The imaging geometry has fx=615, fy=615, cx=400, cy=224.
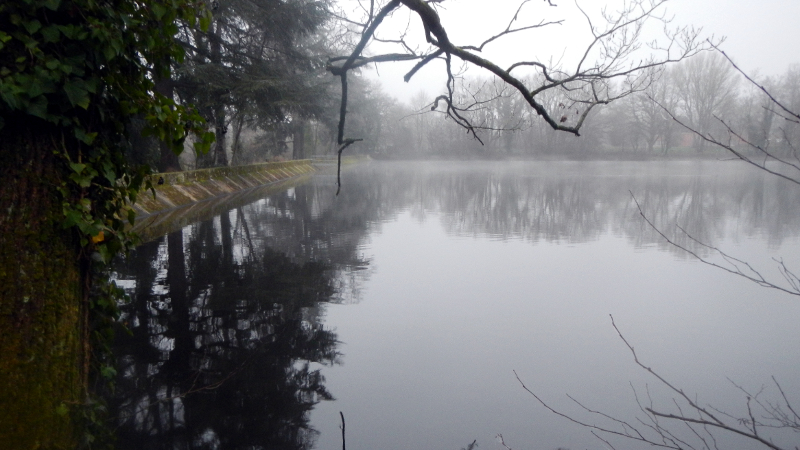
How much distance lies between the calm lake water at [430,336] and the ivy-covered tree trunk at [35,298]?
1099 mm

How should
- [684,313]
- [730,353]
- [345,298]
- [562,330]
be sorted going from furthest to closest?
[345,298] → [684,313] → [562,330] → [730,353]

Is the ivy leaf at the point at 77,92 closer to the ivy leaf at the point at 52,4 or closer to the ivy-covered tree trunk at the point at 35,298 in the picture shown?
the ivy-covered tree trunk at the point at 35,298

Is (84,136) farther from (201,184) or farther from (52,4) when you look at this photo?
(201,184)

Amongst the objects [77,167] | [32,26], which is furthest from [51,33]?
[77,167]

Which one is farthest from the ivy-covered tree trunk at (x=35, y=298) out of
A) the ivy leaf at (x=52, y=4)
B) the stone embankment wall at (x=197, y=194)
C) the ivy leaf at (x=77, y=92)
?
the stone embankment wall at (x=197, y=194)

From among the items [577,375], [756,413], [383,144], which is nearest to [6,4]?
[577,375]

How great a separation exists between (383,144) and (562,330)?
62053 millimetres

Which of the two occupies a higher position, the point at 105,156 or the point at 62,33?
the point at 62,33

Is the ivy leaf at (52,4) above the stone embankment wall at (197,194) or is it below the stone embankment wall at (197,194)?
above

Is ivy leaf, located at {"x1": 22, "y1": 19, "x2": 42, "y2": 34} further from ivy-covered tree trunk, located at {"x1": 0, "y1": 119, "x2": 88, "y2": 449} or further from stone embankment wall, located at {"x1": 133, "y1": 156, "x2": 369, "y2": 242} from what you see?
stone embankment wall, located at {"x1": 133, "y1": 156, "x2": 369, "y2": 242}

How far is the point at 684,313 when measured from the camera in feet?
20.2

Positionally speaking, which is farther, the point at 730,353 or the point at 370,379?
the point at 730,353

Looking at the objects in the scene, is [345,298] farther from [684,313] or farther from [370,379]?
[684,313]

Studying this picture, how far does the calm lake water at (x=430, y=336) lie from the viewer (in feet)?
12.4
